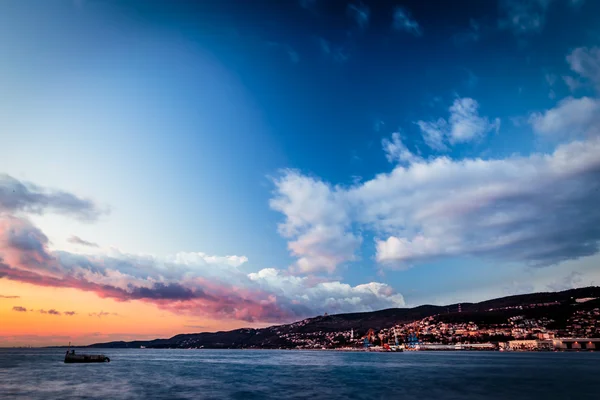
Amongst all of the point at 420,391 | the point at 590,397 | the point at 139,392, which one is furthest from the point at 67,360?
the point at 590,397

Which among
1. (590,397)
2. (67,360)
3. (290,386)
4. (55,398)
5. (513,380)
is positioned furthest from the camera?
(67,360)

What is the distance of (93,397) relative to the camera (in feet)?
168

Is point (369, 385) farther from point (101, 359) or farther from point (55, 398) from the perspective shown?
point (101, 359)

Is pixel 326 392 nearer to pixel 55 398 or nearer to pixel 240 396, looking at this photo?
pixel 240 396

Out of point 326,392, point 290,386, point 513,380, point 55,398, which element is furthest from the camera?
point 513,380

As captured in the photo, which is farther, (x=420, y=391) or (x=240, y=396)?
(x=420, y=391)

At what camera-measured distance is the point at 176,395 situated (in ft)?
174

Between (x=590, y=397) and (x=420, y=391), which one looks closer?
(x=590, y=397)

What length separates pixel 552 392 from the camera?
5281 cm

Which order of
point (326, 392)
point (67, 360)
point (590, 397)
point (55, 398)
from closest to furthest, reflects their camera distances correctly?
point (590, 397), point (55, 398), point (326, 392), point (67, 360)

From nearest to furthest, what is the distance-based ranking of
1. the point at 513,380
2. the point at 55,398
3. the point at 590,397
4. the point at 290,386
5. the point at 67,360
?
the point at 590,397 < the point at 55,398 < the point at 290,386 < the point at 513,380 < the point at 67,360

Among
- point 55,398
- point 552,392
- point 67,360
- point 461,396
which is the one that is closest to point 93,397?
point 55,398

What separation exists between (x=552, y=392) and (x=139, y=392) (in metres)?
60.3

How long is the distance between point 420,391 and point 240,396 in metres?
26.8
